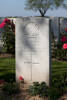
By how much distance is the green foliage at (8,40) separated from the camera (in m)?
10.7

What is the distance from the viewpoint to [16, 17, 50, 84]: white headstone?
5.80 m

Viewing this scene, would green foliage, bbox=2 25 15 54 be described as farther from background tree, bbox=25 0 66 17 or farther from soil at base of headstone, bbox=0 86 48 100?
background tree, bbox=25 0 66 17

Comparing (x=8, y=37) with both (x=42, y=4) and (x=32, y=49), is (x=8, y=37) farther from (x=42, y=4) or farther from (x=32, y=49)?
(x=42, y=4)

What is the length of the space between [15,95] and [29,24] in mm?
1586

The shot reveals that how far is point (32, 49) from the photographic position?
5863mm

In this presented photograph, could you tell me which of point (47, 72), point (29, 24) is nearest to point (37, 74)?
point (47, 72)

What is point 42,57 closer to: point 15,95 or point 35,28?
point 35,28

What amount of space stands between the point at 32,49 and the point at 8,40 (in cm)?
512

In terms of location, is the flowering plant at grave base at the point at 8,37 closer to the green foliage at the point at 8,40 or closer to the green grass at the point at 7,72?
the green foliage at the point at 8,40

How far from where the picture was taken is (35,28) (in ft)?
19.1

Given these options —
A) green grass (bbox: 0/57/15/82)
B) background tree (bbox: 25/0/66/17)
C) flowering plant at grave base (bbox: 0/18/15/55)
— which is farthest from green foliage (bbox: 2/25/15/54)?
background tree (bbox: 25/0/66/17)

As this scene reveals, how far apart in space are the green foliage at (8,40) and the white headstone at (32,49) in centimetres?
464

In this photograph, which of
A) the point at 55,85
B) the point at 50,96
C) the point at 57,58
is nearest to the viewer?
the point at 50,96

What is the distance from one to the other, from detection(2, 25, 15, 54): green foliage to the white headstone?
183 inches
